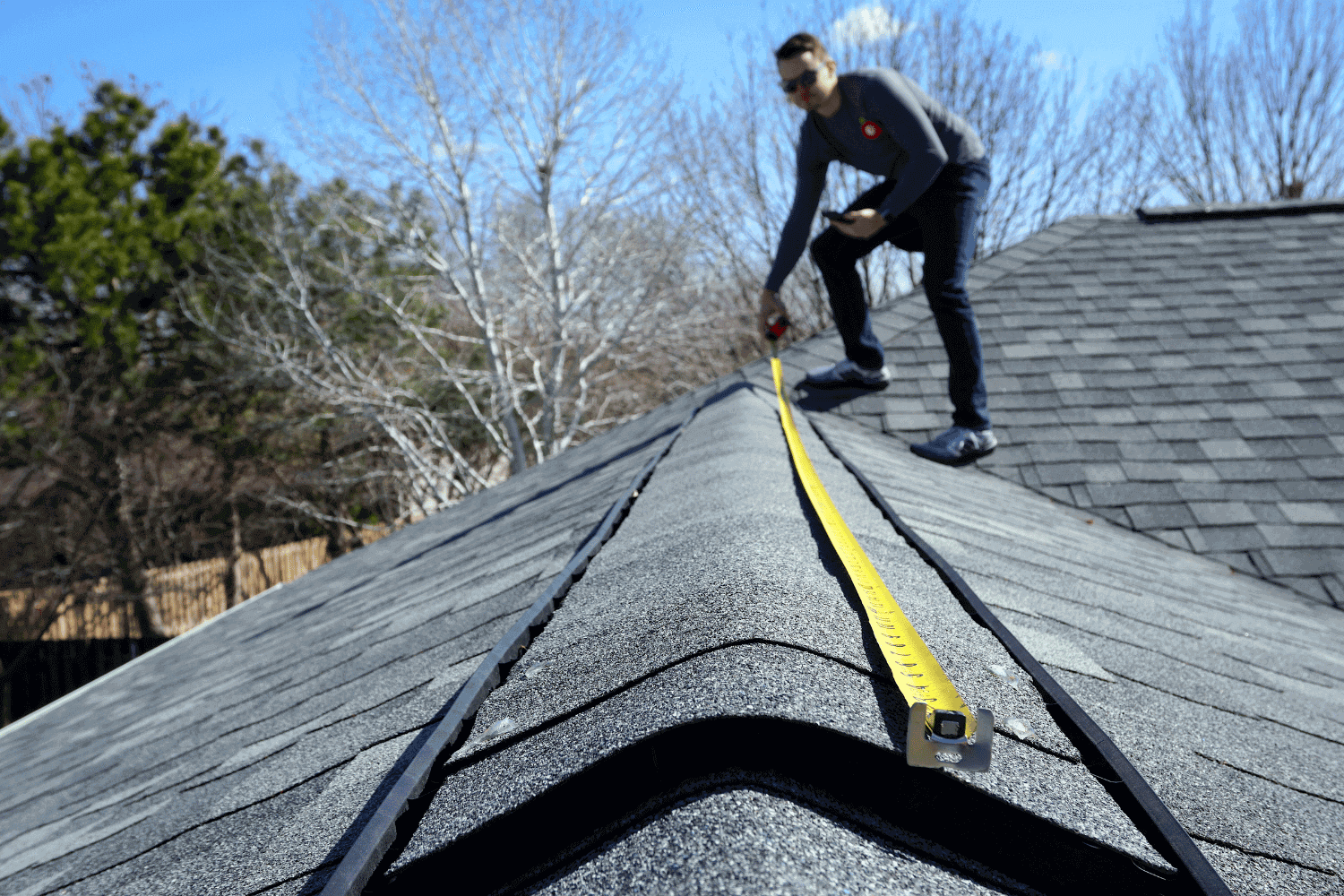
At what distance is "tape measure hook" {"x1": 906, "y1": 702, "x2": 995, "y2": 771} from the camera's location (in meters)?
0.71

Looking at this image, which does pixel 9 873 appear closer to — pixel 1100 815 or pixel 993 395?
pixel 1100 815

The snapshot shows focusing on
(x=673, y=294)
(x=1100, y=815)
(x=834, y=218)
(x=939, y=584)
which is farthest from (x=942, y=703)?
(x=673, y=294)

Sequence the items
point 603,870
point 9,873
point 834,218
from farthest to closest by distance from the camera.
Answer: point 834,218 → point 9,873 → point 603,870

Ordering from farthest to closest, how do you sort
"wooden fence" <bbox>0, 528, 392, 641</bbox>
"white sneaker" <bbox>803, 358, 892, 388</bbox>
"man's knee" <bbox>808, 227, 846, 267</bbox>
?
"wooden fence" <bbox>0, 528, 392, 641</bbox> → "white sneaker" <bbox>803, 358, 892, 388</bbox> → "man's knee" <bbox>808, 227, 846, 267</bbox>

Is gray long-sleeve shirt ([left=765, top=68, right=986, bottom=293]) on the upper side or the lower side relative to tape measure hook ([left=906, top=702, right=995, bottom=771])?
upper

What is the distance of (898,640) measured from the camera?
1.00 meters

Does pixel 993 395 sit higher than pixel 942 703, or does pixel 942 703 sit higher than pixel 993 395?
pixel 942 703

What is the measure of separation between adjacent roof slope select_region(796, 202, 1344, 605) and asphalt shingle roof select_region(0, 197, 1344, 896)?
0.85 metres

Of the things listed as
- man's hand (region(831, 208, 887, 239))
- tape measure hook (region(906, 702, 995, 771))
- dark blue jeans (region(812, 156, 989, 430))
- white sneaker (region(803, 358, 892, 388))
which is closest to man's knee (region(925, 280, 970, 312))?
dark blue jeans (region(812, 156, 989, 430))

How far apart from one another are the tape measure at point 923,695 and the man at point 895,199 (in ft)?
8.39

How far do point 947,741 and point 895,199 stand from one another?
10.3ft

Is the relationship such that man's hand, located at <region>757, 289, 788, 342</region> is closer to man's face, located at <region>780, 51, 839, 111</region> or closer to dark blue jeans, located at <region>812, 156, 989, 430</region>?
dark blue jeans, located at <region>812, 156, 989, 430</region>

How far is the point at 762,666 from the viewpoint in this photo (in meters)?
0.82

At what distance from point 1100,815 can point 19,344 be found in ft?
62.8
